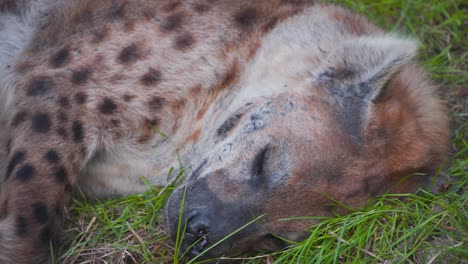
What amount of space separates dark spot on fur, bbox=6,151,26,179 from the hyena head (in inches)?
29.3

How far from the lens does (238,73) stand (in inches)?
133

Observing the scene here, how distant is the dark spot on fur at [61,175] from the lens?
3018 mm

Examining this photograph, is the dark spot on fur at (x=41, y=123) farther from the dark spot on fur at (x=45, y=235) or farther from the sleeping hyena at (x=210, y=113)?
the dark spot on fur at (x=45, y=235)

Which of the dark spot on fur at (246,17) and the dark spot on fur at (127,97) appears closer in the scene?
the dark spot on fur at (127,97)

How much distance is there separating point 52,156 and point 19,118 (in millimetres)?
275

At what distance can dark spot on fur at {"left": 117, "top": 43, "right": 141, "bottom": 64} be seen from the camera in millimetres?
3237

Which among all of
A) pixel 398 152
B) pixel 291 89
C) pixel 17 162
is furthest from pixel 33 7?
pixel 398 152

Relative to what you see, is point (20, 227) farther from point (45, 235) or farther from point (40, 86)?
point (40, 86)

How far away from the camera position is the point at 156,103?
10.7ft

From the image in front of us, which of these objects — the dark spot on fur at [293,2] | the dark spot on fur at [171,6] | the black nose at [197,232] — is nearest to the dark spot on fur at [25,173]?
the black nose at [197,232]

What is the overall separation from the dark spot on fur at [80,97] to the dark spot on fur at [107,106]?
0.08m

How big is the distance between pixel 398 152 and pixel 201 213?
1045 millimetres

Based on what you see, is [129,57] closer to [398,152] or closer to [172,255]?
[172,255]

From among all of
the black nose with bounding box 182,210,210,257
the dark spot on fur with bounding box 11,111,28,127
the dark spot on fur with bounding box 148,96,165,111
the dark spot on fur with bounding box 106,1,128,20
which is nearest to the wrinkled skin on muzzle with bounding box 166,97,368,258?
the black nose with bounding box 182,210,210,257
